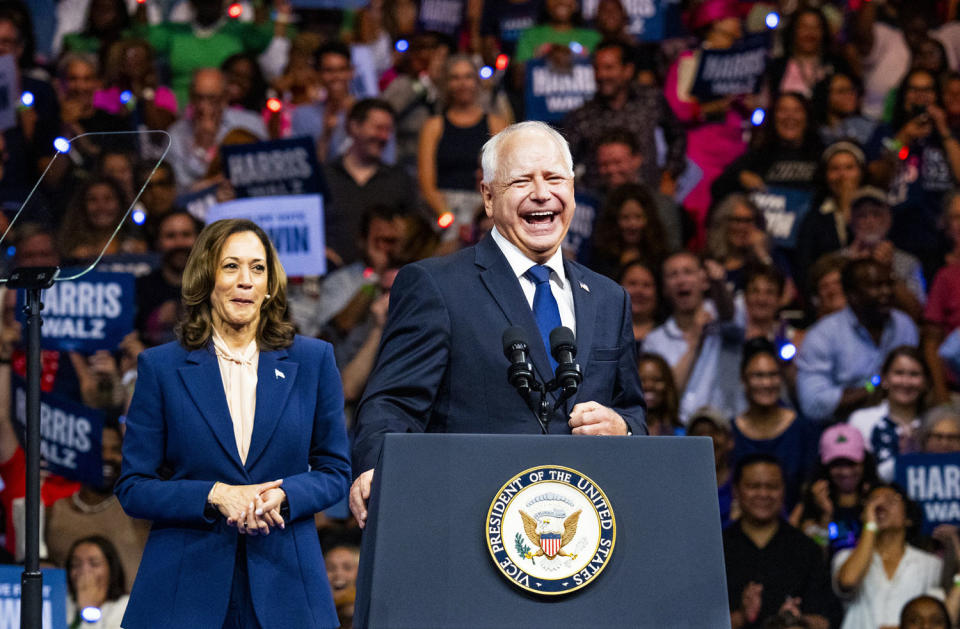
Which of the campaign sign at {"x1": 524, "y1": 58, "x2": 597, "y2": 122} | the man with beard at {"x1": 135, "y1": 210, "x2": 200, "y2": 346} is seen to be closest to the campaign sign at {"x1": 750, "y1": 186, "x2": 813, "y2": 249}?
the campaign sign at {"x1": 524, "y1": 58, "x2": 597, "y2": 122}

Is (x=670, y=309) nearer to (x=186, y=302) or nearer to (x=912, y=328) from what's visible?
(x=912, y=328)

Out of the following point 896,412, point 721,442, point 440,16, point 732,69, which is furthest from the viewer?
point 440,16

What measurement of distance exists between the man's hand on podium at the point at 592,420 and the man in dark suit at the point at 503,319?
0.12m

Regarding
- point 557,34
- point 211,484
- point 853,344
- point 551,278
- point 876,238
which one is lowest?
point 211,484

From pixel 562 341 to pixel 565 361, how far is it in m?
0.05

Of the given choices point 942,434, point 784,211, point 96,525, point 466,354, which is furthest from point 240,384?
point 784,211

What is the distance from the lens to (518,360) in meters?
2.38

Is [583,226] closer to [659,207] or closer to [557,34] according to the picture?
A: [659,207]

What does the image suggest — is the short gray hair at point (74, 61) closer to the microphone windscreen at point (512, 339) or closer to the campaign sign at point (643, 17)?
the campaign sign at point (643, 17)

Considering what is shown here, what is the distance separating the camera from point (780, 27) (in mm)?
8188

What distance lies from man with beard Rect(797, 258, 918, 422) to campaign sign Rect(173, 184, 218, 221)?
286 cm

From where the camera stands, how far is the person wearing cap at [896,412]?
238 inches

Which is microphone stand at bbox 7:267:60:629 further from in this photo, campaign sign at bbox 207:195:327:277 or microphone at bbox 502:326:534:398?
campaign sign at bbox 207:195:327:277

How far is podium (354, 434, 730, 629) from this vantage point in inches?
85.3
